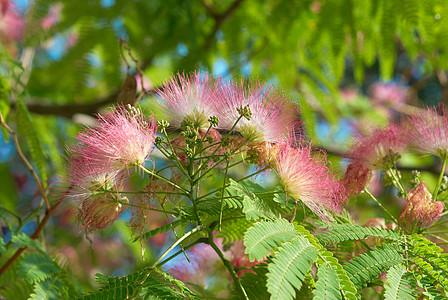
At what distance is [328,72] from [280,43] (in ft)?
1.48

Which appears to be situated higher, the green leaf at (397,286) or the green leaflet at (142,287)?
the green leaf at (397,286)

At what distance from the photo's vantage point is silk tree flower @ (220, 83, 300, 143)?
3.74 ft

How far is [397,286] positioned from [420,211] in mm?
292

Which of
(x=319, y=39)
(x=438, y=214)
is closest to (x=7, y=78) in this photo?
(x=438, y=214)

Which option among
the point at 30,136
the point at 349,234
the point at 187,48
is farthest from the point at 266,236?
the point at 187,48

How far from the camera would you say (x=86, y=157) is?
106 centimetres

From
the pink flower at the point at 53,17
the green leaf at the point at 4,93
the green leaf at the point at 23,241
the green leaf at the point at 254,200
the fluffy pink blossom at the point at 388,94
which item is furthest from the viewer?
the fluffy pink blossom at the point at 388,94

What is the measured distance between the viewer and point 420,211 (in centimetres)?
116

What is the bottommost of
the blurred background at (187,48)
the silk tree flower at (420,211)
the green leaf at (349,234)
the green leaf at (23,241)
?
the green leaf at (23,241)

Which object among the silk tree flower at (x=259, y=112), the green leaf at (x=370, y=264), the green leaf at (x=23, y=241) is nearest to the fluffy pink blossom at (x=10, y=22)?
the green leaf at (x=23, y=241)

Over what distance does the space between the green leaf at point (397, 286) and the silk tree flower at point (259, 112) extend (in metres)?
0.42

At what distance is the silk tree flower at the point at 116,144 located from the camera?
1.06 meters

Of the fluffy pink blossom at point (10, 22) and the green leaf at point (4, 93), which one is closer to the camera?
the green leaf at point (4, 93)

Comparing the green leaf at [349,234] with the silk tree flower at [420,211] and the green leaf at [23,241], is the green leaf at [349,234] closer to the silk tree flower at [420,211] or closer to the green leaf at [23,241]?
the silk tree flower at [420,211]
